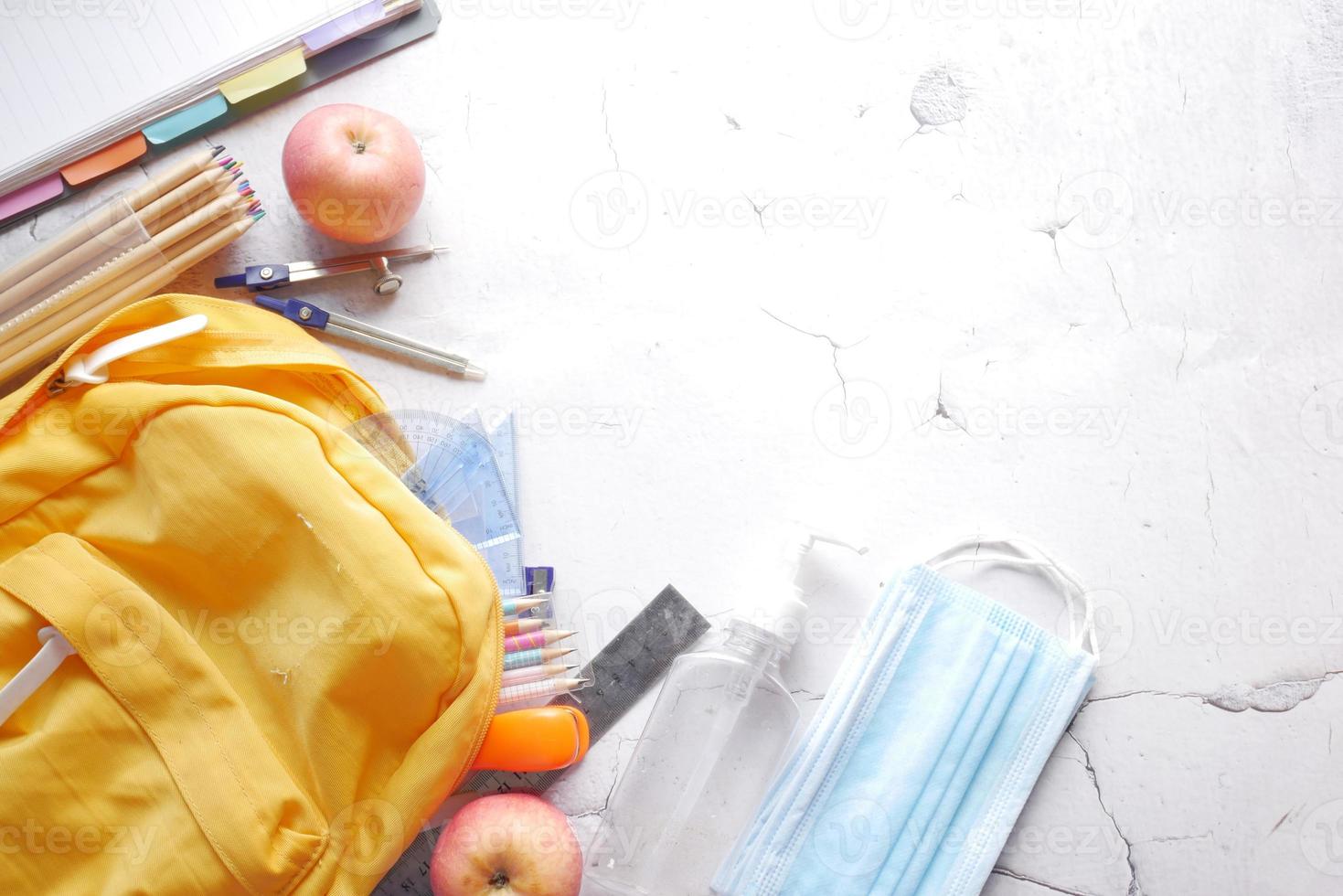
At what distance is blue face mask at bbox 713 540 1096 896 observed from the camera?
2.60 ft

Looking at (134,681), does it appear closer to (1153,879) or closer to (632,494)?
(632,494)

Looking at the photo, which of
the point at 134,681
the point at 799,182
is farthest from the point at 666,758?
the point at 799,182

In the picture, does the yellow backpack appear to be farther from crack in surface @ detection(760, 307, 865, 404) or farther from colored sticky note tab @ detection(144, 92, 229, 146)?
crack in surface @ detection(760, 307, 865, 404)

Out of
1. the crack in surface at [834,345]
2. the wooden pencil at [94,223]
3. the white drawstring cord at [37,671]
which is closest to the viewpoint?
the white drawstring cord at [37,671]

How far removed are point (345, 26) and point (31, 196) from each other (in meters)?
0.30

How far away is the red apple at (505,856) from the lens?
0.75 meters

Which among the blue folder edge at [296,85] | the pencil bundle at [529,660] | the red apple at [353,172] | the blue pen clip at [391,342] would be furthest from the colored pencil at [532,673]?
the blue folder edge at [296,85]

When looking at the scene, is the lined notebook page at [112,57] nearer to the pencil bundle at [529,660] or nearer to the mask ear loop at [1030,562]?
the pencil bundle at [529,660]

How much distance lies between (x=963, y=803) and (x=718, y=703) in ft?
0.70

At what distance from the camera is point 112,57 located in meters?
0.84

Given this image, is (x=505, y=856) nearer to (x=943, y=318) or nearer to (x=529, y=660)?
(x=529, y=660)

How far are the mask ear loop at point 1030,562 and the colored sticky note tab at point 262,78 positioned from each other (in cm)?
69

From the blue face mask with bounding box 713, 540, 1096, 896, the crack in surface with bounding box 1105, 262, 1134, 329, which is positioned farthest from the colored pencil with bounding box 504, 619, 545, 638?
the crack in surface with bounding box 1105, 262, 1134, 329

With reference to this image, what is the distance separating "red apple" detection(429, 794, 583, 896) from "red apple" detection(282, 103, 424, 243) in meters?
0.48
